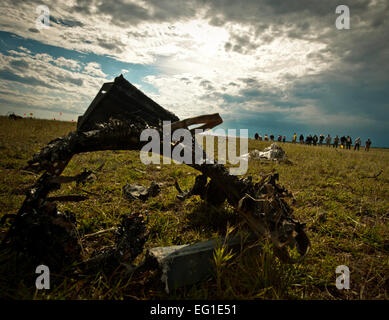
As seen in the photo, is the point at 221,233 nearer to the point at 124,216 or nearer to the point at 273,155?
the point at 124,216

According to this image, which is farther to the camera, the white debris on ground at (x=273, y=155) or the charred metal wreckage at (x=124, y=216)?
the white debris on ground at (x=273, y=155)

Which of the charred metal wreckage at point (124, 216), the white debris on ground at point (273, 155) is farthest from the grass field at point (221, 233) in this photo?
the white debris on ground at point (273, 155)

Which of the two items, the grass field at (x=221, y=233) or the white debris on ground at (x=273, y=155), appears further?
the white debris on ground at (x=273, y=155)

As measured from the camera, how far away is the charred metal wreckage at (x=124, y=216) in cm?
175

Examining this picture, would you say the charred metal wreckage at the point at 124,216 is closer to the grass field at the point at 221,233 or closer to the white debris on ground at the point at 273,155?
the grass field at the point at 221,233

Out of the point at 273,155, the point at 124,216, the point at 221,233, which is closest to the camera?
the point at 124,216

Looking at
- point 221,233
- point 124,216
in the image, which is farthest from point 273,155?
point 124,216

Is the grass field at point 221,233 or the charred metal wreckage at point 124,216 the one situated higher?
the charred metal wreckage at point 124,216

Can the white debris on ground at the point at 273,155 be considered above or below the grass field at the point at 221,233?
above

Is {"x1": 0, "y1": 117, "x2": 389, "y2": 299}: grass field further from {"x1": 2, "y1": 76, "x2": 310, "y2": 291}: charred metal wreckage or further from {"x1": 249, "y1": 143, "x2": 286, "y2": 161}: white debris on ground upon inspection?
{"x1": 249, "y1": 143, "x2": 286, "y2": 161}: white debris on ground

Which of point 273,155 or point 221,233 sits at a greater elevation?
point 273,155

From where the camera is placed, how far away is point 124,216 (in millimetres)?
2203

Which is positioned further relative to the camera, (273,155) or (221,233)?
(273,155)
